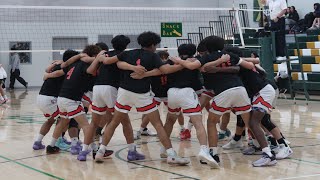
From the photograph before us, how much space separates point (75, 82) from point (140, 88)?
3.65ft

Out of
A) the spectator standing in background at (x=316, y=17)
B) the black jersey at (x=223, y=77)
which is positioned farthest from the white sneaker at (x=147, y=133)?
the spectator standing in background at (x=316, y=17)

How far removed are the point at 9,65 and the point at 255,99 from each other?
21351mm

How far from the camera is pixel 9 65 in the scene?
2662 cm

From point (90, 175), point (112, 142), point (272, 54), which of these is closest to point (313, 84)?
point (272, 54)

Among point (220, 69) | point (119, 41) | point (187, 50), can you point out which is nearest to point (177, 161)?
point (220, 69)

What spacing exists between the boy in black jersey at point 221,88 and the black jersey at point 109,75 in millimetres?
895

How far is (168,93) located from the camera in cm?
711

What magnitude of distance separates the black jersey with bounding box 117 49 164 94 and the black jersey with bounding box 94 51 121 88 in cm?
30

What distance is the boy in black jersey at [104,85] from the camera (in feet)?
23.6

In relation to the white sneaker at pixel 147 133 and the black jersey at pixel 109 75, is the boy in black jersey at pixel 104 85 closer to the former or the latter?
the black jersey at pixel 109 75

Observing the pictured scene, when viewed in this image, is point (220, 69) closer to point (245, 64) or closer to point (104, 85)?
point (245, 64)

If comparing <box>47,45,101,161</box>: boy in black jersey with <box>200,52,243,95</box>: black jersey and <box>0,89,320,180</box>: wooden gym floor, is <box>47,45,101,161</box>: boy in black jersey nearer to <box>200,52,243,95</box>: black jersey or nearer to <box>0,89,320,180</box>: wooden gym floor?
<box>0,89,320,180</box>: wooden gym floor

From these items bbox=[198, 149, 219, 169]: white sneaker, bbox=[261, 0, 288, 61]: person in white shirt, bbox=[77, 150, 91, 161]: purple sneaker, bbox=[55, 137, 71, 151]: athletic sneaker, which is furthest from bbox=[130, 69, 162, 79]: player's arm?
bbox=[261, 0, 288, 61]: person in white shirt

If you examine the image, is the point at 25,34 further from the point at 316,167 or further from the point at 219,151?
the point at 316,167
